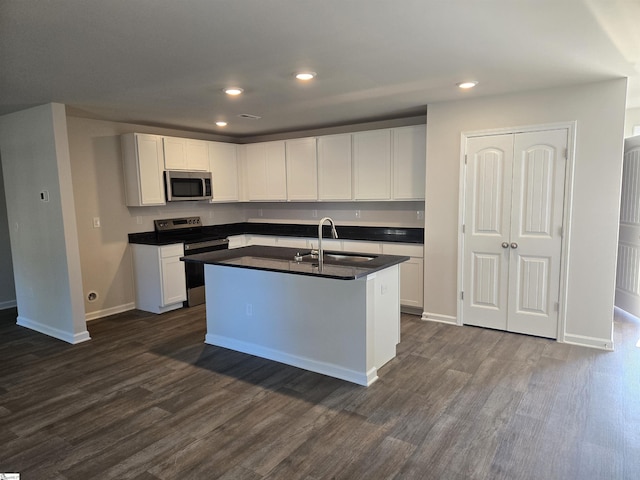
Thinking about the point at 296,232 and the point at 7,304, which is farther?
the point at 296,232

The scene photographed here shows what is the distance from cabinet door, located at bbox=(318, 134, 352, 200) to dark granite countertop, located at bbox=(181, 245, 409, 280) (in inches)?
65.5

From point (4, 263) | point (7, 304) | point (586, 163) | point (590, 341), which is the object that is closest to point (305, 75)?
point (586, 163)

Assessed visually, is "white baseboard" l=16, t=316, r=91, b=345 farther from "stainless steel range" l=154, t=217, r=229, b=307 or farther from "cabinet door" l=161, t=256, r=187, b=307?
"stainless steel range" l=154, t=217, r=229, b=307

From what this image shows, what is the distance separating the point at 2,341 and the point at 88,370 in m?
1.61

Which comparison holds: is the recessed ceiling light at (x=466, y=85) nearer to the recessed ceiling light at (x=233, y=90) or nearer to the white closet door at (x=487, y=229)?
the white closet door at (x=487, y=229)

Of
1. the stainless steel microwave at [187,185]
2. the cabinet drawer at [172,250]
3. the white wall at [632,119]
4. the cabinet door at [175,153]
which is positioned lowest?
the cabinet drawer at [172,250]

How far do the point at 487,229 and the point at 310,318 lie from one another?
7.11 ft

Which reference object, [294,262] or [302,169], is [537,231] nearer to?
[294,262]

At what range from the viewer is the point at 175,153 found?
540 cm

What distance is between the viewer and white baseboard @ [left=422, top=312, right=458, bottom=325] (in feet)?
14.7

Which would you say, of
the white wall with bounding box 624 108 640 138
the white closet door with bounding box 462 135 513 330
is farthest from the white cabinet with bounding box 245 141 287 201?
the white wall with bounding box 624 108 640 138

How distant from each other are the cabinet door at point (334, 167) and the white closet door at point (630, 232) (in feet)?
10.6

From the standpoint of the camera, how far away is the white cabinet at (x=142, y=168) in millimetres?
→ 5027

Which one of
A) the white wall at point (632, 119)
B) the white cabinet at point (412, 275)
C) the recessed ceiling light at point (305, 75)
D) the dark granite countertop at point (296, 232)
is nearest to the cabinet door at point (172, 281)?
the dark granite countertop at point (296, 232)
